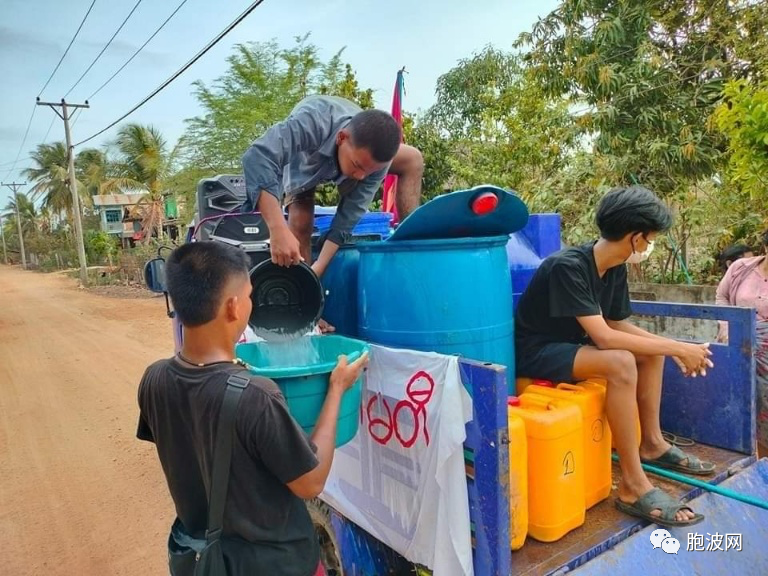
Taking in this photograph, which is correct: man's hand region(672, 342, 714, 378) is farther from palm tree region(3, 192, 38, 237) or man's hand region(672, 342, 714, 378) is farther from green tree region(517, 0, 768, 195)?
palm tree region(3, 192, 38, 237)

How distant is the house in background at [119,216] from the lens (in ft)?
131

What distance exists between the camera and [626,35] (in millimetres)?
7434

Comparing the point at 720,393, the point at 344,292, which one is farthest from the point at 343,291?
the point at 720,393

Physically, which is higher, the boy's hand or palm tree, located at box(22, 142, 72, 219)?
palm tree, located at box(22, 142, 72, 219)

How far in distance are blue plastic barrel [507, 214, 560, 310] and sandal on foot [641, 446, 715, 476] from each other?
901mm

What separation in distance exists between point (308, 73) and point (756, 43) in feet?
Answer: 35.8

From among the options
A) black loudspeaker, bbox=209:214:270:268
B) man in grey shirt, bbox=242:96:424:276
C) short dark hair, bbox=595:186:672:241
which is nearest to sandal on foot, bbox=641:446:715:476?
short dark hair, bbox=595:186:672:241

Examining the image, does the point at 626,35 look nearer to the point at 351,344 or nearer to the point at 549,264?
the point at 549,264

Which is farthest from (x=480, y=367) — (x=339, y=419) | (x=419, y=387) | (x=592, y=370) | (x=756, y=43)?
(x=756, y=43)

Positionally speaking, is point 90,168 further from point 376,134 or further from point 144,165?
point 376,134

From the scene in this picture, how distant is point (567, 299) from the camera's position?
2.25 metres

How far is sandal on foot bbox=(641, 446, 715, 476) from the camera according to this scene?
86.0 inches

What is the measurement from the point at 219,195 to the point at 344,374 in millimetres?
2765

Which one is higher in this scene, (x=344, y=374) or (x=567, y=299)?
(x=567, y=299)
